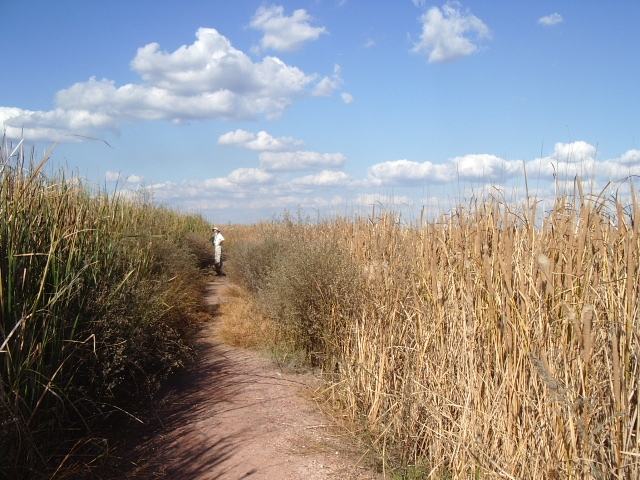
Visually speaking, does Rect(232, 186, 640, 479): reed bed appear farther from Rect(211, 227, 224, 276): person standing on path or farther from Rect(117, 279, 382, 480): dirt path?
Rect(211, 227, 224, 276): person standing on path

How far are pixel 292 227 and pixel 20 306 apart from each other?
9513 mm

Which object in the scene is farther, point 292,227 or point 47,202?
point 292,227

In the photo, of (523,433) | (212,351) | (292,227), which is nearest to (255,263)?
(292,227)

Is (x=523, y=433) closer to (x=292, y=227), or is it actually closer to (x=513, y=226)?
(x=513, y=226)

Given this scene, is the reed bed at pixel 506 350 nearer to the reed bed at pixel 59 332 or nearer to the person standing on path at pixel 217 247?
the reed bed at pixel 59 332

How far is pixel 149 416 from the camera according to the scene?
18.4 ft

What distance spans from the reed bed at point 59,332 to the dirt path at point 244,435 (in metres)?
0.50

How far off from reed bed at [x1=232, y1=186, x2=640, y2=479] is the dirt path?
1.28 feet

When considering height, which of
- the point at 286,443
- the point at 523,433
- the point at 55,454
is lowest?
the point at 286,443

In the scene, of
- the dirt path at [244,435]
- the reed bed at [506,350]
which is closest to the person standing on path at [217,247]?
the dirt path at [244,435]

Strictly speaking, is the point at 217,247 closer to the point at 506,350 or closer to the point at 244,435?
the point at 244,435

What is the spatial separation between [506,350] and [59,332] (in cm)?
334

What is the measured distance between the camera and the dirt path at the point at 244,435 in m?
4.53

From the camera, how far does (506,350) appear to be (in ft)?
11.5
